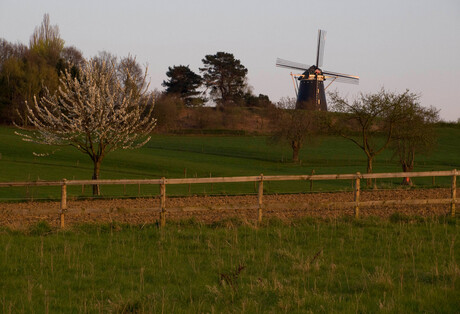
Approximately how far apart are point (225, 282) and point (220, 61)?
95.3m

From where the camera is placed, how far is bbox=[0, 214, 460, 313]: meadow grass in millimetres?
7180

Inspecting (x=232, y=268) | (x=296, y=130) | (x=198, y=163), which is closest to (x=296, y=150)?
(x=296, y=130)

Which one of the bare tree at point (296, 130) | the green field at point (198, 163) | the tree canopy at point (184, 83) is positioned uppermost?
the tree canopy at point (184, 83)

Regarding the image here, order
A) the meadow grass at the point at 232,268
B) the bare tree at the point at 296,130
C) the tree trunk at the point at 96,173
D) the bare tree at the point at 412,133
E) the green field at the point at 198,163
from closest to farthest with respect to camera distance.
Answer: the meadow grass at the point at 232,268 → the tree trunk at the point at 96,173 → the green field at the point at 198,163 → the bare tree at the point at 412,133 → the bare tree at the point at 296,130

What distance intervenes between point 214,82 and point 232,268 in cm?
9538

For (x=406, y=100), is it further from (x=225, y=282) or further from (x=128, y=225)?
(x=225, y=282)

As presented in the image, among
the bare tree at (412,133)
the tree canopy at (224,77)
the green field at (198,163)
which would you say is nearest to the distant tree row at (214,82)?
the tree canopy at (224,77)

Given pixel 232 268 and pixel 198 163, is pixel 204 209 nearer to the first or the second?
pixel 232 268

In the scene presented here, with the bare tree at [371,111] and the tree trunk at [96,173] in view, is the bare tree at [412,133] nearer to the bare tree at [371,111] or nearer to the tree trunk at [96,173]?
the bare tree at [371,111]

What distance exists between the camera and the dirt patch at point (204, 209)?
1362 centimetres

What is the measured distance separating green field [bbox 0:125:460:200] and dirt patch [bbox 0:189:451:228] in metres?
4.45

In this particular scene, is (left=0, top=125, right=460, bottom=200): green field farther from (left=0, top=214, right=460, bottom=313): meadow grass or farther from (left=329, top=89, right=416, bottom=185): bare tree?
(left=0, top=214, right=460, bottom=313): meadow grass

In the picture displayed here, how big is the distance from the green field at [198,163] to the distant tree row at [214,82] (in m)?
23.8

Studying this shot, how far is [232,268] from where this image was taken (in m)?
9.18
